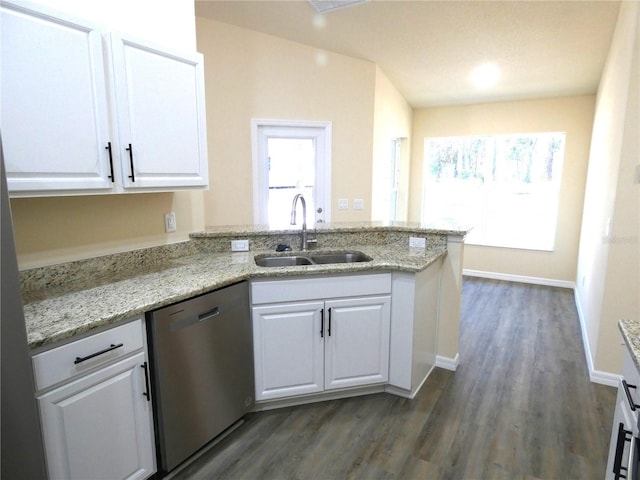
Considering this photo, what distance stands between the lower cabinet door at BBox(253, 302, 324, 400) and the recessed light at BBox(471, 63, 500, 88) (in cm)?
333

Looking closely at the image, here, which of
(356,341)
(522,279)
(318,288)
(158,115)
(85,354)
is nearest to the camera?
(85,354)

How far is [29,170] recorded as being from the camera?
57.3 inches

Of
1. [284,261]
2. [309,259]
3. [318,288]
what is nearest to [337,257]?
[309,259]

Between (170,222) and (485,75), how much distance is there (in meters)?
3.76

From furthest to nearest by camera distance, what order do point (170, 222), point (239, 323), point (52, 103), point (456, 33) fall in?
point (456, 33)
point (170, 222)
point (239, 323)
point (52, 103)

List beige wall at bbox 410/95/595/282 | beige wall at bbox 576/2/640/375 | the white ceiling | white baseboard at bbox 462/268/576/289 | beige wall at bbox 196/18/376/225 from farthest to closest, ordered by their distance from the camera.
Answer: white baseboard at bbox 462/268/576/289, beige wall at bbox 410/95/595/282, beige wall at bbox 196/18/376/225, the white ceiling, beige wall at bbox 576/2/640/375

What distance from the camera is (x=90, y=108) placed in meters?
1.61

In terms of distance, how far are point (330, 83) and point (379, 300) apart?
2.77m

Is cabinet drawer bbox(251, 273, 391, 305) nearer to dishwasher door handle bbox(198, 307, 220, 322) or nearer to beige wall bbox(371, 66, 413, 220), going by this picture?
dishwasher door handle bbox(198, 307, 220, 322)

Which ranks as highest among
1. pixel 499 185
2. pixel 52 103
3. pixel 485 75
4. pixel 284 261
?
pixel 485 75

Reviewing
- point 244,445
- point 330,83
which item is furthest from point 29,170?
point 330,83

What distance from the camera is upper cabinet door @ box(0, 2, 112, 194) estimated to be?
139 centimetres

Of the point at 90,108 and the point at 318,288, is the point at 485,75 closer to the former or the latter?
the point at 318,288

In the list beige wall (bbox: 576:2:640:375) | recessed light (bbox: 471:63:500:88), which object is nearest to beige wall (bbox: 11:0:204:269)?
beige wall (bbox: 576:2:640:375)
